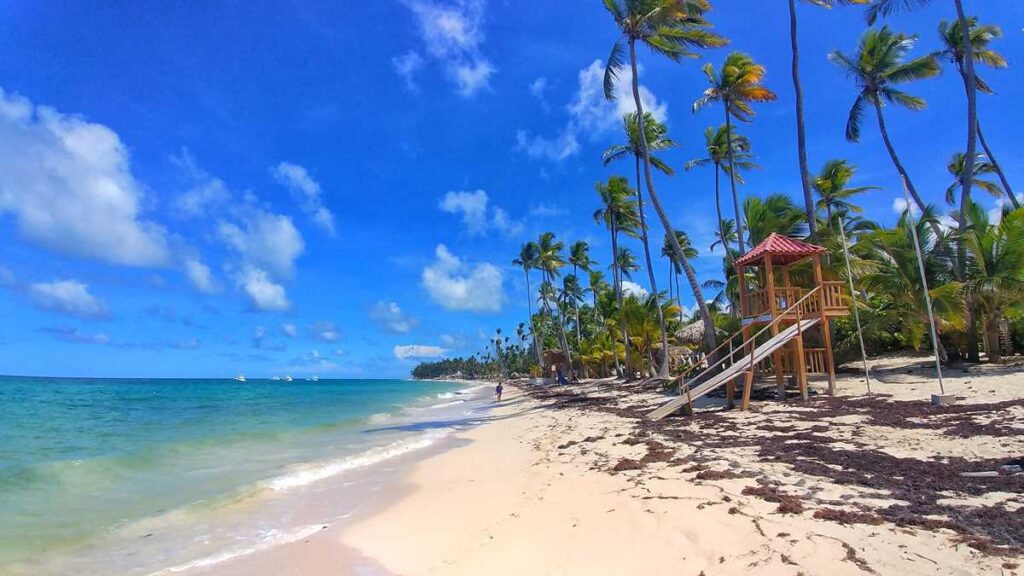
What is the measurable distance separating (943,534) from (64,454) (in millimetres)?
18300

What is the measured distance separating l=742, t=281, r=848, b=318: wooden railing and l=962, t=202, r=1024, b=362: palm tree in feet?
11.2

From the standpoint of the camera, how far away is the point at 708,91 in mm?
21422

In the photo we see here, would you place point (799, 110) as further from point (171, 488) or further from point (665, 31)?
point (171, 488)

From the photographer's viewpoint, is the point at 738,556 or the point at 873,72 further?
the point at 873,72

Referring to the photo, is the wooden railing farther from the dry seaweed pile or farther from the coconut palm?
the dry seaweed pile

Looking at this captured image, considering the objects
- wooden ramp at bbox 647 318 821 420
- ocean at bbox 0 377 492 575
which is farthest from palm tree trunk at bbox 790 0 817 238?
ocean at bbox 0 377 492 575

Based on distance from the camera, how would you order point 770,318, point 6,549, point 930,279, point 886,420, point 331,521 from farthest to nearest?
point 930,279 < point 770,318 < point 886,420 < point 331,521 < point 6,549

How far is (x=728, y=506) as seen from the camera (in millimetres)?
5270

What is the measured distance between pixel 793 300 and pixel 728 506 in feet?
36.4

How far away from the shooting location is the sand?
410 cm

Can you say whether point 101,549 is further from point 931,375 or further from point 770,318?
point 931,375

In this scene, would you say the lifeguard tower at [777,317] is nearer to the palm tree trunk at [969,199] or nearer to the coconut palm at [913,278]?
the coconut palm at [913,278]

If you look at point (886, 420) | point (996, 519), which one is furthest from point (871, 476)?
point (886, 420)

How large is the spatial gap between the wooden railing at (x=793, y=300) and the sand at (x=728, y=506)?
3.32 meters
